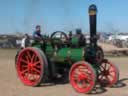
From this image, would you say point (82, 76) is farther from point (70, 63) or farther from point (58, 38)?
point (58, 38)

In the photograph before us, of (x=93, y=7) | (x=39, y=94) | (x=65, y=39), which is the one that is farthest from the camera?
(x=65, y=39)

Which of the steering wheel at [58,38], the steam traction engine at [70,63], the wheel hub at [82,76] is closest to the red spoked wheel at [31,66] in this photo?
the steam traction engine at [70,63]

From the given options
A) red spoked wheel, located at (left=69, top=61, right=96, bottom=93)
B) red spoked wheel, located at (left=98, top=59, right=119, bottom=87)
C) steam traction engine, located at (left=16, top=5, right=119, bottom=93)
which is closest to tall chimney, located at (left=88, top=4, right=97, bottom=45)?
steam traction engine, located at (left=16, top=5, right=119, bottom=93)

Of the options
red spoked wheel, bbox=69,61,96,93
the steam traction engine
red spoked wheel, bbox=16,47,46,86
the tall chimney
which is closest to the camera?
red spoked wheel, bbox=69,61,96,93

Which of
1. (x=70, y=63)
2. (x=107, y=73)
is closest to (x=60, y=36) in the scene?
(x=70, y=63)

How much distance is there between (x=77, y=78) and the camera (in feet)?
32.1

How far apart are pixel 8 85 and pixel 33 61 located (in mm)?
1023

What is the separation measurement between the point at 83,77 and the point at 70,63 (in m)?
1.02

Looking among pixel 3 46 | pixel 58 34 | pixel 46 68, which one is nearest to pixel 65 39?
pixel 58 34

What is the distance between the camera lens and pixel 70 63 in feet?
34.6

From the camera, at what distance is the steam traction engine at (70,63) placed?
9734 millimetres

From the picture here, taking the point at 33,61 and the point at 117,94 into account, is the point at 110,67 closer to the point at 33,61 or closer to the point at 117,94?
the point at 117,94

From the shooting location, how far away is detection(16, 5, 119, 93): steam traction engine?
973cm

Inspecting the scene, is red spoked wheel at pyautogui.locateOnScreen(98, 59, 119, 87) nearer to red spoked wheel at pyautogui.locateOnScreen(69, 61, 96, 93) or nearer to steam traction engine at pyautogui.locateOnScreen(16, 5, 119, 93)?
steam traction engine at pyautogui.locateOnScreen(16, 5, 119, 93)
